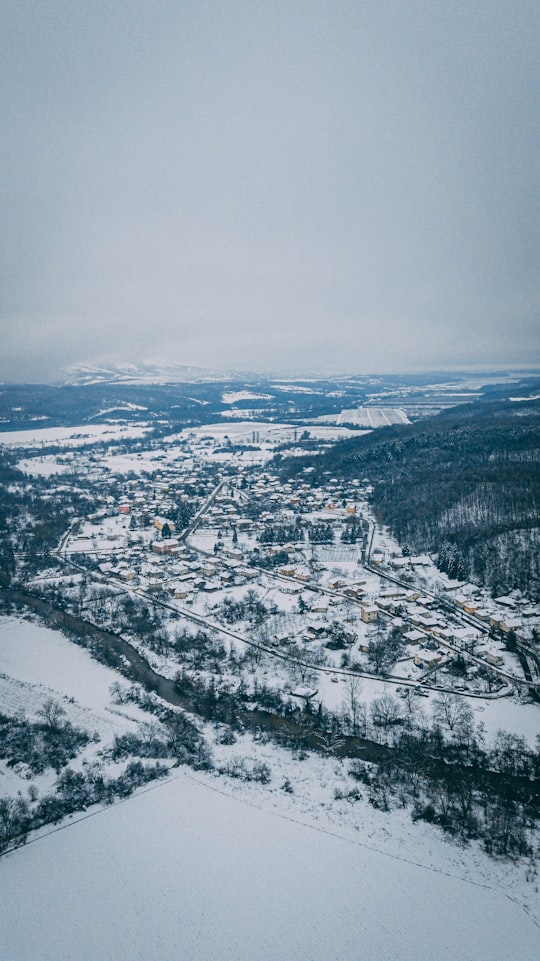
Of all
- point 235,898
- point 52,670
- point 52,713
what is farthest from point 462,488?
point 235,898

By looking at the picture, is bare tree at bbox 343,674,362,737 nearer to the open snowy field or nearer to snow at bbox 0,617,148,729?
the open snowy field


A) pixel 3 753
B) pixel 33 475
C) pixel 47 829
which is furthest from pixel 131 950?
pixel 33 475

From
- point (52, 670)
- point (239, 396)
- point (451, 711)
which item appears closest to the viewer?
point (451, 711)

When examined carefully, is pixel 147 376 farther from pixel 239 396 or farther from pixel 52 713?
pixel 52 713

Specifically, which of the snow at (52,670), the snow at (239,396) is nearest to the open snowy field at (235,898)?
the snow at (52,670)

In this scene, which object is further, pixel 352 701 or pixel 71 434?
pixel 71 434

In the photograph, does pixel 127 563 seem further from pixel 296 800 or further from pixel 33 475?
pixel 33 475
